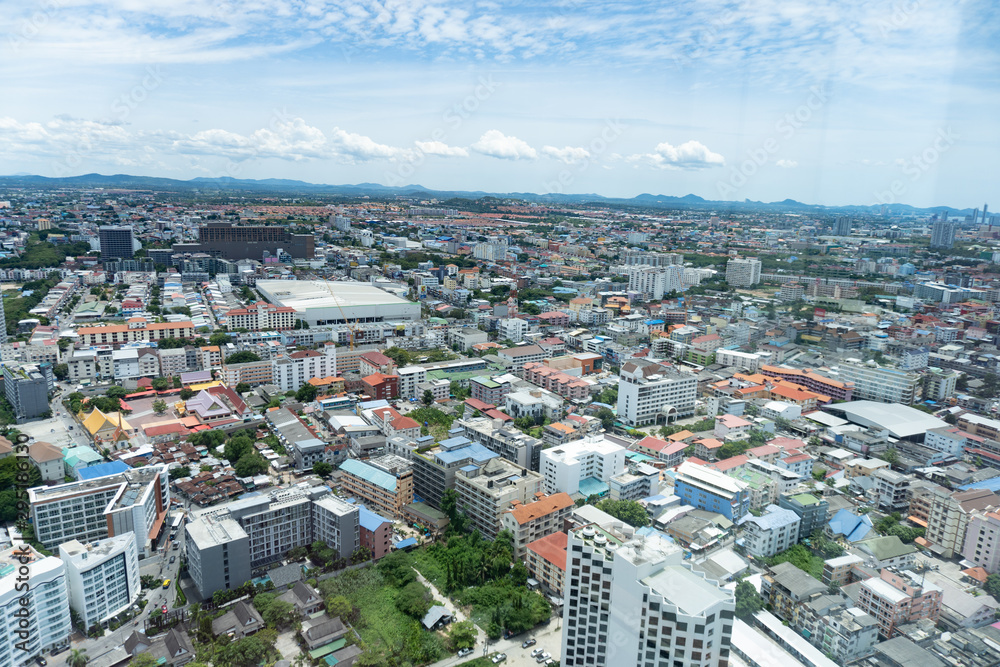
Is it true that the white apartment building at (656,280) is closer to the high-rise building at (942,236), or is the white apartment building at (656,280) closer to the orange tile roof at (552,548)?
the high-rise building at (942,236)

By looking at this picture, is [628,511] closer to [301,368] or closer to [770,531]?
[770,531]

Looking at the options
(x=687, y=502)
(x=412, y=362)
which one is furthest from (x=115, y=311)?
(x=687, y=502)

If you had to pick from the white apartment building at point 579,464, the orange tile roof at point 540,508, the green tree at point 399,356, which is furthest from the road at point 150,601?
the green tree at point 399,356

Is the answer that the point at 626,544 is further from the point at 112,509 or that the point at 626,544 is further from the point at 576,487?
the point at 112,509

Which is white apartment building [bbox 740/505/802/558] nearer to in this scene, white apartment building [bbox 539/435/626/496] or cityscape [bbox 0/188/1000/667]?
cityscape [bbox 0/188/1000/667]

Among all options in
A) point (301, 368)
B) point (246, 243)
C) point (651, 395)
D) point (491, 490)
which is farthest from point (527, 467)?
point (246, 243)

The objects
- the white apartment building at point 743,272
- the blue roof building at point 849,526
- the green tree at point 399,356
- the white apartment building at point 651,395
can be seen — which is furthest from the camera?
the white apartment building at point 743,272

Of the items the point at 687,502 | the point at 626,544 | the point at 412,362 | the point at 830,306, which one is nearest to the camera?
the point at 626,544
